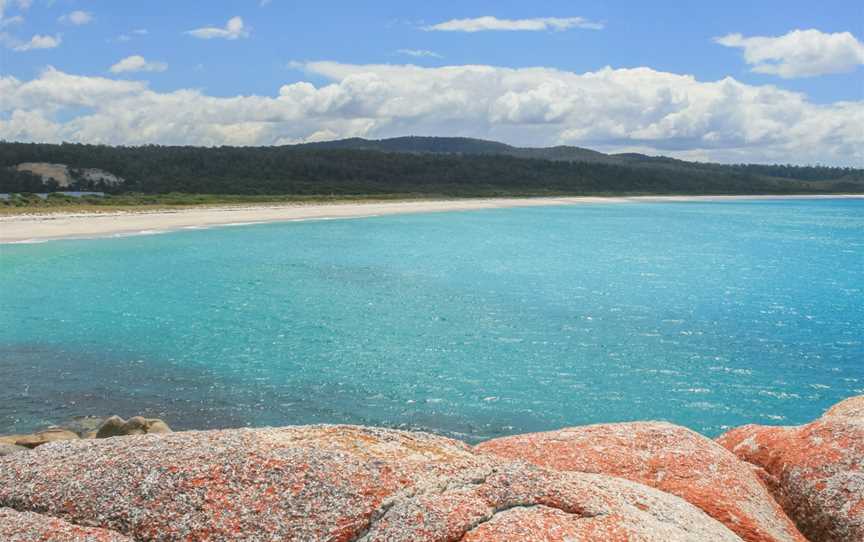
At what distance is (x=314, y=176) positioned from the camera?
12838cm

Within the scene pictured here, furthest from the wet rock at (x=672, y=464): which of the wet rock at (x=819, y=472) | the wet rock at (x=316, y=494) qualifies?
the wet rock at (x=316, y=494)

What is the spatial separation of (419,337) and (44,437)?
11758 mm

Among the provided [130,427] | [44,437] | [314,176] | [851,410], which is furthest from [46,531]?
[314,176]

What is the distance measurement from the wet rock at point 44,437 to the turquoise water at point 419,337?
1836mm

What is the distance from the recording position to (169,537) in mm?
5312

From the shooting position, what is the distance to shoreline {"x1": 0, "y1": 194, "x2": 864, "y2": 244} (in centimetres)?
5003

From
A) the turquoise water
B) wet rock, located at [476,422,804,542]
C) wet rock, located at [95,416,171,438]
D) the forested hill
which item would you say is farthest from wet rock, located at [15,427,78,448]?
the forested hill

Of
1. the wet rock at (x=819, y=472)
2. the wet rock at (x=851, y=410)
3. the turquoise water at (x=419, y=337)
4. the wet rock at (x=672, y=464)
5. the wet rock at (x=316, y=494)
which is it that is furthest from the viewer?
the turquoise water at (x=419, y=337)

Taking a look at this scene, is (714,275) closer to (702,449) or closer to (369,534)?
(702,449)

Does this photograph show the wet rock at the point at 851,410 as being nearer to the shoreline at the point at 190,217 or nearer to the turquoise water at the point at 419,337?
the turquoise water at the point at 419,337

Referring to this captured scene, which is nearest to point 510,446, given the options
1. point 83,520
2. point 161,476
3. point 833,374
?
point 161,476

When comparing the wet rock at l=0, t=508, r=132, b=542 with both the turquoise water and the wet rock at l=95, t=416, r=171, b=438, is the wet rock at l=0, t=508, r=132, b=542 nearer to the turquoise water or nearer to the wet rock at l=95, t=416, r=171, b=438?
the wet rock at l=95, t=416, r=171, b=438

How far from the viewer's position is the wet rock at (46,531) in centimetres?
520

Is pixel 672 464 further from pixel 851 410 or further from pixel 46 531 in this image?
pixel 46 531
